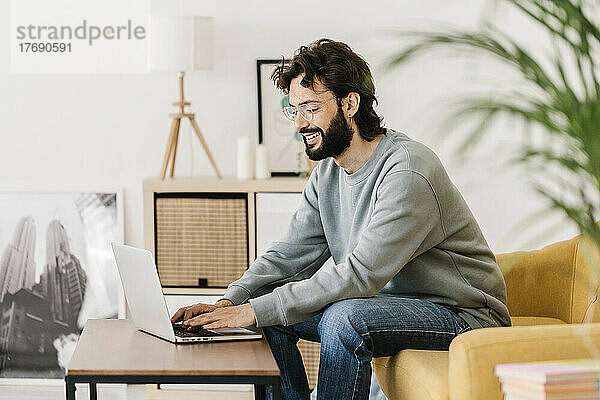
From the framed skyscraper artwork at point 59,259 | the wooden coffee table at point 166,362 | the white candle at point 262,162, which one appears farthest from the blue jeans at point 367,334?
the framed skyscraper artwork at point 59,259

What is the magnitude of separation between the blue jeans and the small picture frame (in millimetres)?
1616

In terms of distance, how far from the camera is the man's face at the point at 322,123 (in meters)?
2.62

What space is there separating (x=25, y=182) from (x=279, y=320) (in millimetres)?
2178

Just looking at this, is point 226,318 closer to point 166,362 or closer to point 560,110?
point 166,362

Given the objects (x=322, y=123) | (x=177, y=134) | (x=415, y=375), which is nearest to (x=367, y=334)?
(x=415, y=375)

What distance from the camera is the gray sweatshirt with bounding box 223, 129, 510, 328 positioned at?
2.40 m

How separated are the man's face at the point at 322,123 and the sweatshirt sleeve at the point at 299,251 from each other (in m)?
0.24

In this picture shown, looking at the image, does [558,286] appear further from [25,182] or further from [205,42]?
[25,182]

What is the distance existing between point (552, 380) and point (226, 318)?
898 millimetres

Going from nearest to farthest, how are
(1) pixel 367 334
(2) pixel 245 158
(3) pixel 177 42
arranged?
(1) pixel 367 334
(3) pixel 177 42
(2) pixel 245 158

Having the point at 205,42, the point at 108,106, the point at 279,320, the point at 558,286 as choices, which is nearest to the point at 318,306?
the point at 279,320

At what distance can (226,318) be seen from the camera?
7.68ft

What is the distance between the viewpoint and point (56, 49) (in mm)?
4113

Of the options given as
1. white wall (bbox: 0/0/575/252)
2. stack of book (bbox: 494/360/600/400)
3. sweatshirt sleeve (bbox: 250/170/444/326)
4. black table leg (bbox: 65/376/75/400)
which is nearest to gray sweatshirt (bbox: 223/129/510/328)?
sweatshirt sleeve (bbox: 250/170/444/326)
